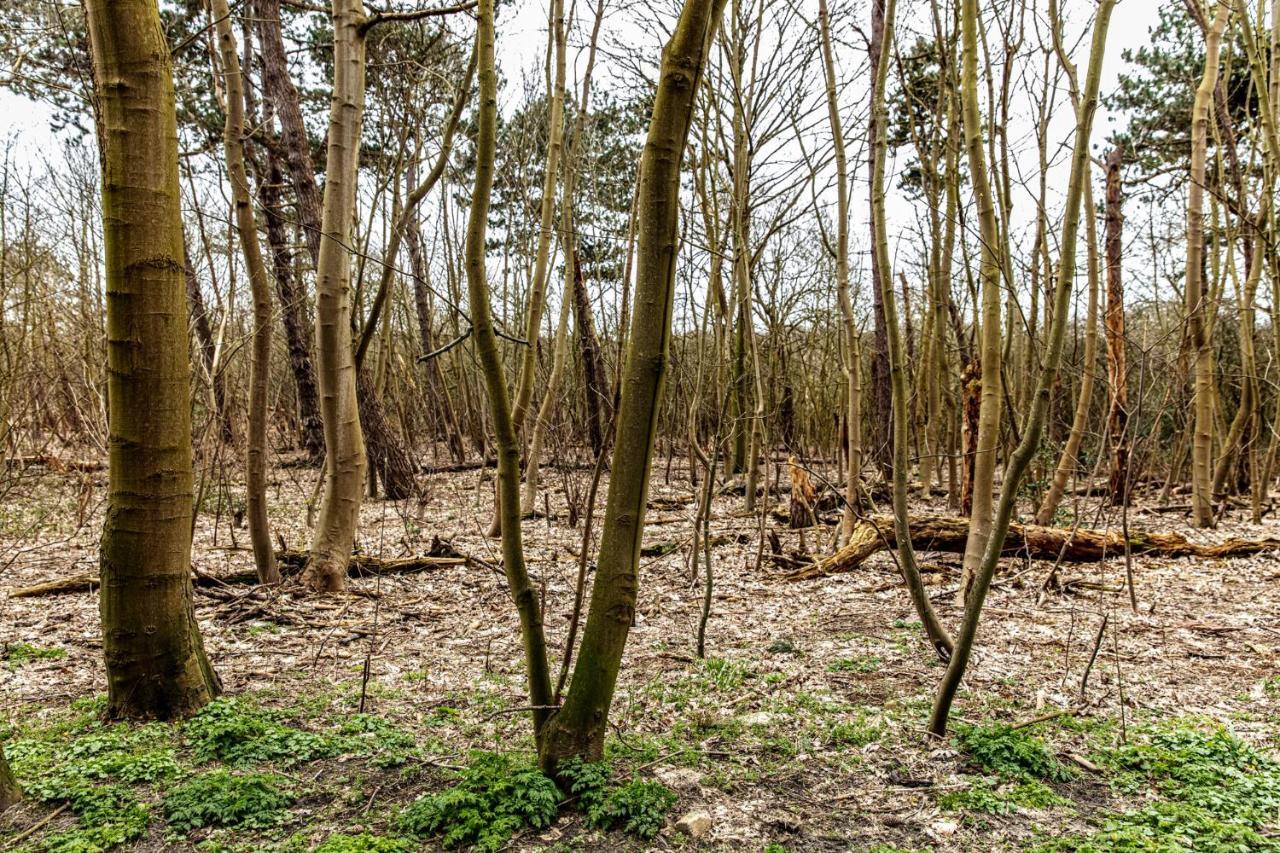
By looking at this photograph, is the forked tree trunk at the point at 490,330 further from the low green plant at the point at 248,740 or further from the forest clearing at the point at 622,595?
the low green plant at the point at 248,740

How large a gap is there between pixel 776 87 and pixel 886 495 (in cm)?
525

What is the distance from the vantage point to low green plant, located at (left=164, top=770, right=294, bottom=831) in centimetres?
222

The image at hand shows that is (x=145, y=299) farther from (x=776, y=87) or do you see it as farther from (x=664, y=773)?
(x=776, y=87)

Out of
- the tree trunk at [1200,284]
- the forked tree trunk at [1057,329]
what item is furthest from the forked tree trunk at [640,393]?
the tree trunk at [1200,284]

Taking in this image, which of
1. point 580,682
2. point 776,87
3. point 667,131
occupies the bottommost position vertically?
point 580,682

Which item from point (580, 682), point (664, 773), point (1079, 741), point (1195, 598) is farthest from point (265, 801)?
point (1195, 598)

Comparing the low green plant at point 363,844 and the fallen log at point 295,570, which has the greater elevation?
the fallen log at point 295,570

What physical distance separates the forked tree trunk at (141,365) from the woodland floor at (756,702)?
0.99 ft

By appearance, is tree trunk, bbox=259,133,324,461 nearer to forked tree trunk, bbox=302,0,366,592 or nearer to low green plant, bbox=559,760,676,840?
forked tree trunk, bbox=302,0,366,592

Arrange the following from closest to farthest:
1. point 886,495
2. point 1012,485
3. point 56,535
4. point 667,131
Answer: point 667,131, point 1012,485, point 56,535, point 886,495

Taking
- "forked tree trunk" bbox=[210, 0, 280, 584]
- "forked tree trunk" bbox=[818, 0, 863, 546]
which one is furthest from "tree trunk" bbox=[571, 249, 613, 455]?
"forked tree trunk" bbox=[210, 0, 280, 584]

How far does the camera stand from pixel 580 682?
239cm

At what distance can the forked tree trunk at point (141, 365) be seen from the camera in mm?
2721

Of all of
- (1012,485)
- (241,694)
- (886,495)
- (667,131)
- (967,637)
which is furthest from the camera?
(886,495)
